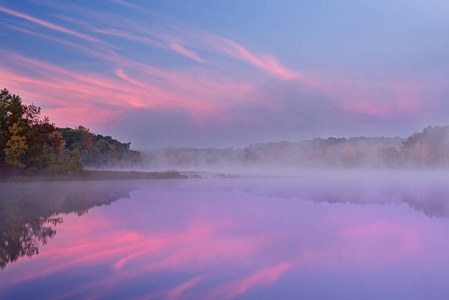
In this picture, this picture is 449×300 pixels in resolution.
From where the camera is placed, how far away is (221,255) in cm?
875

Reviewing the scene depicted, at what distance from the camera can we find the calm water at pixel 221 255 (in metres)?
6.37

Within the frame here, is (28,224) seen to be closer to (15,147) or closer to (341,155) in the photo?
(15,147)

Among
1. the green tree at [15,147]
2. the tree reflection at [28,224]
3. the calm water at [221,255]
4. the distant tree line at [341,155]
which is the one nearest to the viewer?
the calm water at [221,255]

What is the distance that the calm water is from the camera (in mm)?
6371

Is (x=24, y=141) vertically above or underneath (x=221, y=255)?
above

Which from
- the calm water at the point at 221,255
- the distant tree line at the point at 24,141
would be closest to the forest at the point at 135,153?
the distant tree line at the point at 24,141

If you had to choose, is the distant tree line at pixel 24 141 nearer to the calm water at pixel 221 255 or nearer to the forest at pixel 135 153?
the forest at pixel 135 153

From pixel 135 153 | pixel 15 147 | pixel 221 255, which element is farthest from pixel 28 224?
pixel 135 153

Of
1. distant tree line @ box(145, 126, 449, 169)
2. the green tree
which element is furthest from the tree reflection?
distant tree line @ box(145, 126, 449, 169)

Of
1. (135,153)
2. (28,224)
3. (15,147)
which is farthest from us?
(135,153)

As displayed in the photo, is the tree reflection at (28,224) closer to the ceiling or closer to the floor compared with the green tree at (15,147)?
closer to the floor

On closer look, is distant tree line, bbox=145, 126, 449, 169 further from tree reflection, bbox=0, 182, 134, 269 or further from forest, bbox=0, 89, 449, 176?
tree reflection, bbox=0, 182, 134, 269

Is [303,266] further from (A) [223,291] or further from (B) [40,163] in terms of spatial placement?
(B) [40,163]

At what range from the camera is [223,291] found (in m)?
6.29
